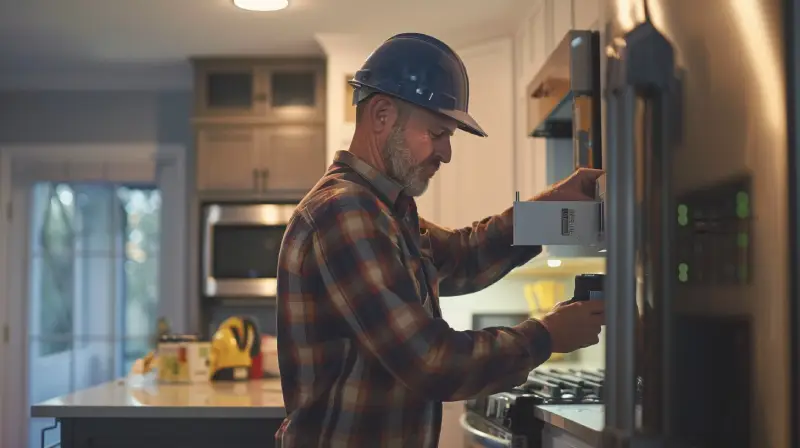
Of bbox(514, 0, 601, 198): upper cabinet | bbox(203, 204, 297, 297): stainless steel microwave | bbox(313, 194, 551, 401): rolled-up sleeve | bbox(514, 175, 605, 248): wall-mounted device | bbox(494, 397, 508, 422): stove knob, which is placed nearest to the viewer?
bbox(313, 194, 551, 401): rolled-up sleeve

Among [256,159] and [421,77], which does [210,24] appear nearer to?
[256,159]

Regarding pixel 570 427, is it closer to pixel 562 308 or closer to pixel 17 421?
pixel 562 308

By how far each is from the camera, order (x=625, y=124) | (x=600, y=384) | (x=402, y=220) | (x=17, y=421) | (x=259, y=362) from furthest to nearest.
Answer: (x=17, y=421), (x=259, y=362), (x=600, y=384), (x=402, y=220), (x=625, y=124)

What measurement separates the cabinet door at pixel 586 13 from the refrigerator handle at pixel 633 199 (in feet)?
4.42

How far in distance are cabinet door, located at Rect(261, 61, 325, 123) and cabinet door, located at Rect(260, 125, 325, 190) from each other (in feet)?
0.18

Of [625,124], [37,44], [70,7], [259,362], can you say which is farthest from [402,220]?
[37,44]

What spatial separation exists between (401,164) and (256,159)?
3.10 m

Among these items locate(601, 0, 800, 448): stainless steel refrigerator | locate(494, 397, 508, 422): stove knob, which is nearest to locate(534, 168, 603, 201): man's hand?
locate(601, 0, 800, 448): stainless steel refrigerator

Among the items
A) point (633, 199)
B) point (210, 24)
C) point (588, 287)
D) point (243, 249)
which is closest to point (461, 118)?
point (588, 287)

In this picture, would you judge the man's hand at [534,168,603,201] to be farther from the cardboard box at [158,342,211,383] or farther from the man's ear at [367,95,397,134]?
the cardboard box at [158,342,211,383]

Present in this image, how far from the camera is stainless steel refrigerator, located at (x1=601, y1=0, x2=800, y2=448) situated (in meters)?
0.87

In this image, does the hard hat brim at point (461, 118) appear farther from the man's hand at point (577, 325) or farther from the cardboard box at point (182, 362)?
the cardboard box at point (182, 362)

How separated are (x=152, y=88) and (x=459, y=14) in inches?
83.3

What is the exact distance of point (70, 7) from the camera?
368 centimetres
